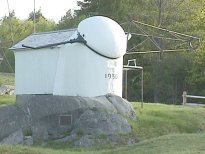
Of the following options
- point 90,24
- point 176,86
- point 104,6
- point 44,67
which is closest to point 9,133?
point 44,67

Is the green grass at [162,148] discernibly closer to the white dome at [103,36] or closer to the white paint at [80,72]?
the white paint at [80,72]

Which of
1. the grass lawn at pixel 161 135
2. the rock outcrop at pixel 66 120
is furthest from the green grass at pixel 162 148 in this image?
the rock outcrop at pixel 66 120

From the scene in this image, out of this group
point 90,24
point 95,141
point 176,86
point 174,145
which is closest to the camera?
point 174,145

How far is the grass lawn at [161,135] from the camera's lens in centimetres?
1271

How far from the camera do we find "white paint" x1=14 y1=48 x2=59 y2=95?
2070 centimetres

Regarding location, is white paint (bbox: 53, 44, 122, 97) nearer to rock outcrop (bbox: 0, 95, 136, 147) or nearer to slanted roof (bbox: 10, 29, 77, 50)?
rock outcrop (bbox: 0, 95, 136, 147)

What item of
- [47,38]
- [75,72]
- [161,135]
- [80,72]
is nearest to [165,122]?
[161,135]

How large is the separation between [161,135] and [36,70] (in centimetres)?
578

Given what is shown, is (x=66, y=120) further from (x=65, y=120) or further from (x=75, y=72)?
(x=75, y=72)

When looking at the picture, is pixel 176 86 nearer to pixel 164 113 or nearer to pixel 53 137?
pixel 164 113

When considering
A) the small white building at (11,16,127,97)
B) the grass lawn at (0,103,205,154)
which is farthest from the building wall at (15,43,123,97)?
the grass lawn at (0,103,205,154)

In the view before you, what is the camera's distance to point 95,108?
62.4 feet

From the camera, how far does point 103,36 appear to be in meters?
19.9

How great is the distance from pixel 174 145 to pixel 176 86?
32006 millimetres
